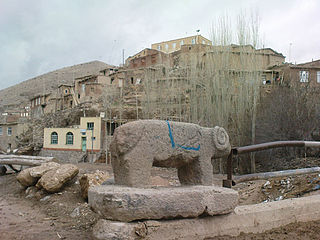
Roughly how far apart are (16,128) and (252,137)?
85.3 feet

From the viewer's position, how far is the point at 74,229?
3930mm

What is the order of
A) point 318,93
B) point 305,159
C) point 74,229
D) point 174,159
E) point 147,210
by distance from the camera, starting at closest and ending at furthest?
point 147,210 → point 174,159 → point 74,229 → point 305,159 → point 318,93

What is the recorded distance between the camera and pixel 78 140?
20.3 metres


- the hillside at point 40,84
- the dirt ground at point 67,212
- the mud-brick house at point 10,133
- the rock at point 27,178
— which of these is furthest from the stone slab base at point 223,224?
the hillside at point 40,84

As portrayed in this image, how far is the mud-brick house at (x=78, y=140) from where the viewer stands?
66.4 ft

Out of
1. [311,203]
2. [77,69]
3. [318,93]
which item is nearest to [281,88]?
[318,93]

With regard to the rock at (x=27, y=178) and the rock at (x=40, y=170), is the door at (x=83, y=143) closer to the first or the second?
the rock at (x=27, y=178)

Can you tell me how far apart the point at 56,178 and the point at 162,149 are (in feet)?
12.8

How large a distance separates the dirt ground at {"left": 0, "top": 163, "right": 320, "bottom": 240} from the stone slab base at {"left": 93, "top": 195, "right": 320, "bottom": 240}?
0.12 m

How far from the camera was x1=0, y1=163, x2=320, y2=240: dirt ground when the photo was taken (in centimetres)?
311

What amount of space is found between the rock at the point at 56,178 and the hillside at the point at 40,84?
1838 inches

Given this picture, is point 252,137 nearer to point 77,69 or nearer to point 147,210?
point 147,210

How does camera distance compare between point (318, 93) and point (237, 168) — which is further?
point (318, 93)

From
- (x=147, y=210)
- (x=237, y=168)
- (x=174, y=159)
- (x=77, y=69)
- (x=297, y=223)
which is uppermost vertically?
(x=77, y=69)
